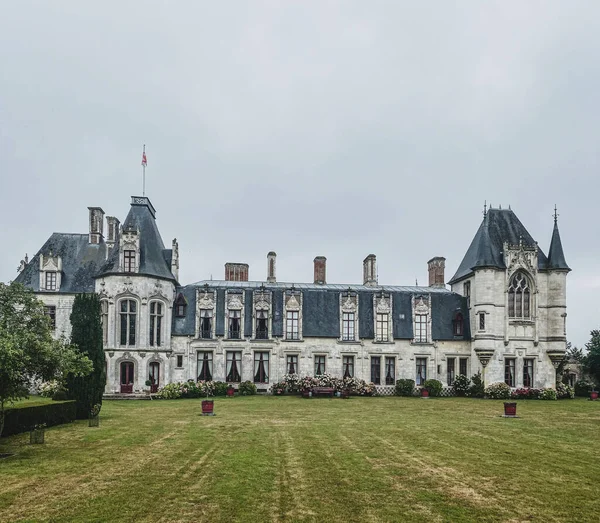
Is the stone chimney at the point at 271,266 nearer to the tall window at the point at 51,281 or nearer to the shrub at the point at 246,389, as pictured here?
the shrub at the point at 246,389

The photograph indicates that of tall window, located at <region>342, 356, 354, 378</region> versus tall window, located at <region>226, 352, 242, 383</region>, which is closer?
tall window, located at <region>226, 352, 242, 383</region>

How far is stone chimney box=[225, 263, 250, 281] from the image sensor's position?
5037cm

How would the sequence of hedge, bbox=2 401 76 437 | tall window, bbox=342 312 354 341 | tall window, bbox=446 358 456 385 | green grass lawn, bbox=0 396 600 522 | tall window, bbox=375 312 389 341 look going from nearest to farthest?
1. green grass lawn, bbox=0 396 600 522
2. hedge, bbox=2 401 76 437
3. tall window, bbox=446 358 456 385
4. tall window, bbox=342 312 354 341
5. tall window, bbox=375 312 389 341

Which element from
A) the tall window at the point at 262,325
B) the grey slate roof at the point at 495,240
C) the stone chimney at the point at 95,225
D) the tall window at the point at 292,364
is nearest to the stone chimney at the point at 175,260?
the stone chimney at the point at 95,225

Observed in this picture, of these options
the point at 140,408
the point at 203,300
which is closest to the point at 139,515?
the point at 140,408

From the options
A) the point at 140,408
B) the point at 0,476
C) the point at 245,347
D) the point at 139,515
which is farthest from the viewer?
the point at 245,347

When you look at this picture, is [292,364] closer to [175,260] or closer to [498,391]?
[175,260]

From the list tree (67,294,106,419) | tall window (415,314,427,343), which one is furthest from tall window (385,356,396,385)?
tree (67,294,106,419)

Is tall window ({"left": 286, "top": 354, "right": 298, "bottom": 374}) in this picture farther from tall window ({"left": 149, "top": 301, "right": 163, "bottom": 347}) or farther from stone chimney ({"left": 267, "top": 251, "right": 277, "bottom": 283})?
tall window ({"left": 149, "top": 301, "right": 163, "bottom": 347})

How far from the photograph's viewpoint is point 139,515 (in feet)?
35.5

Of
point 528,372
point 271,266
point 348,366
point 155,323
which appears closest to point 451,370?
point 528,372

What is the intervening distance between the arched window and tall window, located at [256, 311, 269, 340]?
19228 millimetres

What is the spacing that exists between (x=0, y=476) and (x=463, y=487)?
11.1 meters

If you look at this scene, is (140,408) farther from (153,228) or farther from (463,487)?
(463,487)
